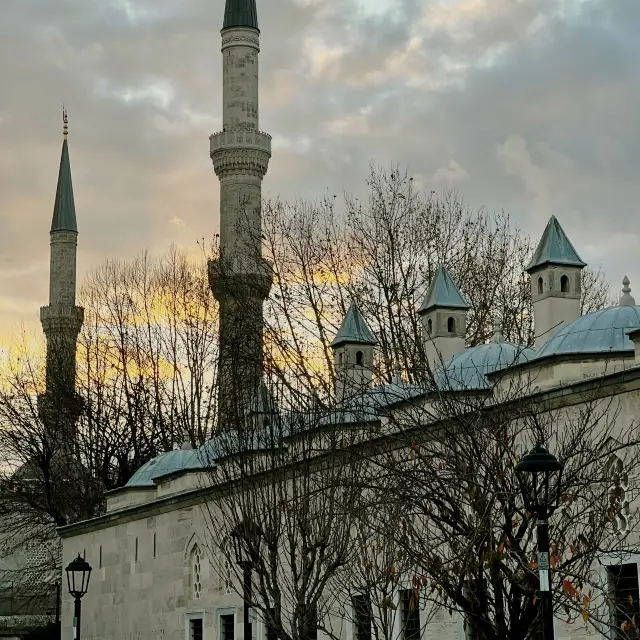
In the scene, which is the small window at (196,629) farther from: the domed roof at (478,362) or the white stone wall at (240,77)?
the white stone wall at (240,77)

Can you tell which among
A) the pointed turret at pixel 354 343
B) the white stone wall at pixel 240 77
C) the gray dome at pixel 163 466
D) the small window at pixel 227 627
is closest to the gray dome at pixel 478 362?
the pointed turret at pixel 354 343

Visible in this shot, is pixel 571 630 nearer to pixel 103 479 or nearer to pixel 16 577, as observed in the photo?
pixel 103 479

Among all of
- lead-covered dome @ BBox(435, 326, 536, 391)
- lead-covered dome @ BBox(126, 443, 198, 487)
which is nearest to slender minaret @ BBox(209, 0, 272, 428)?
lead-covered dome @ BBox(126, 443, 198, 487)

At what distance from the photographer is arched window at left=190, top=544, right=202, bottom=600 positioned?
25516 millimetres

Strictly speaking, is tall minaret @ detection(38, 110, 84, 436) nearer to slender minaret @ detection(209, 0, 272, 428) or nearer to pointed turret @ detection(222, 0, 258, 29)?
slender minaret @ detection(209, 0, 272, 428)

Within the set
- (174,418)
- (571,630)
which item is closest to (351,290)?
(174,418)

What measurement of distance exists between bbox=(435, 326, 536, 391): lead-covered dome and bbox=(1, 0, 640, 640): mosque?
0.10 ft

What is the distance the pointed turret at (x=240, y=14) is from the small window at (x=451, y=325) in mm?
16986

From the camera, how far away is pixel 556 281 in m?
20.9

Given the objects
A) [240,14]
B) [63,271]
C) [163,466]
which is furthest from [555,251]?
[63,271]

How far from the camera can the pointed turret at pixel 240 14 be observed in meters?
38.7

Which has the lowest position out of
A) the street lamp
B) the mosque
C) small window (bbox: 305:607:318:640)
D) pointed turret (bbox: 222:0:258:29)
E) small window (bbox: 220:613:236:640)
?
small window (bbox: 305:607:318:640)

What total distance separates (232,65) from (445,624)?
23392 mm

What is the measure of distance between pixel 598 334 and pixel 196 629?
11339 mm
